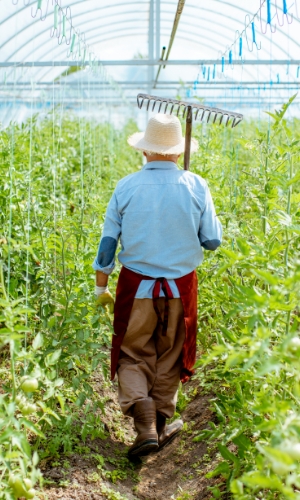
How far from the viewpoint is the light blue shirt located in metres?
2.92

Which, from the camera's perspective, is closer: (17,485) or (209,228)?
(17,485)

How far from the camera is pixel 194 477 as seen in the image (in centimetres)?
286

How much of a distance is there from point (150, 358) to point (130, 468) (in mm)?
520

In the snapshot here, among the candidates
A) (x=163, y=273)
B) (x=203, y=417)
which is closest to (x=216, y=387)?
(x=203, y=417)

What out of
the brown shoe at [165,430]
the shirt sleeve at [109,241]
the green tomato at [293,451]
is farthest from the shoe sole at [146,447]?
the green tomato at [293,451]

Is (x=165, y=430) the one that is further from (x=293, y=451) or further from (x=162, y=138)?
(x=293, y=451)

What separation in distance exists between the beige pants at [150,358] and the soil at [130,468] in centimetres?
22

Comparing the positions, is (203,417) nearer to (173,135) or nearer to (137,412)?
(137,412)

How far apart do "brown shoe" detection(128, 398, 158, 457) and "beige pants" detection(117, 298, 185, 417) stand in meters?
0.04

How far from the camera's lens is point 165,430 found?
10.4 feet

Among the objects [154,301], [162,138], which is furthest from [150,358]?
[162,138]

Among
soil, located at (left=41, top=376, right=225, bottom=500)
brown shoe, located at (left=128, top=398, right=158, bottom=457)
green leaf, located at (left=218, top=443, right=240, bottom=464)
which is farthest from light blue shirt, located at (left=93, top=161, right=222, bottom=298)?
green leaf, located at (left=218, top=443, right=240, bottom=464)

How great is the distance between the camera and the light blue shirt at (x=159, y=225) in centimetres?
292

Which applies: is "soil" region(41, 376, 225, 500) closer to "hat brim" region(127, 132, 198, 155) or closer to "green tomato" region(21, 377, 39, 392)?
"green tomato" region(21, 377, 39, 392)
